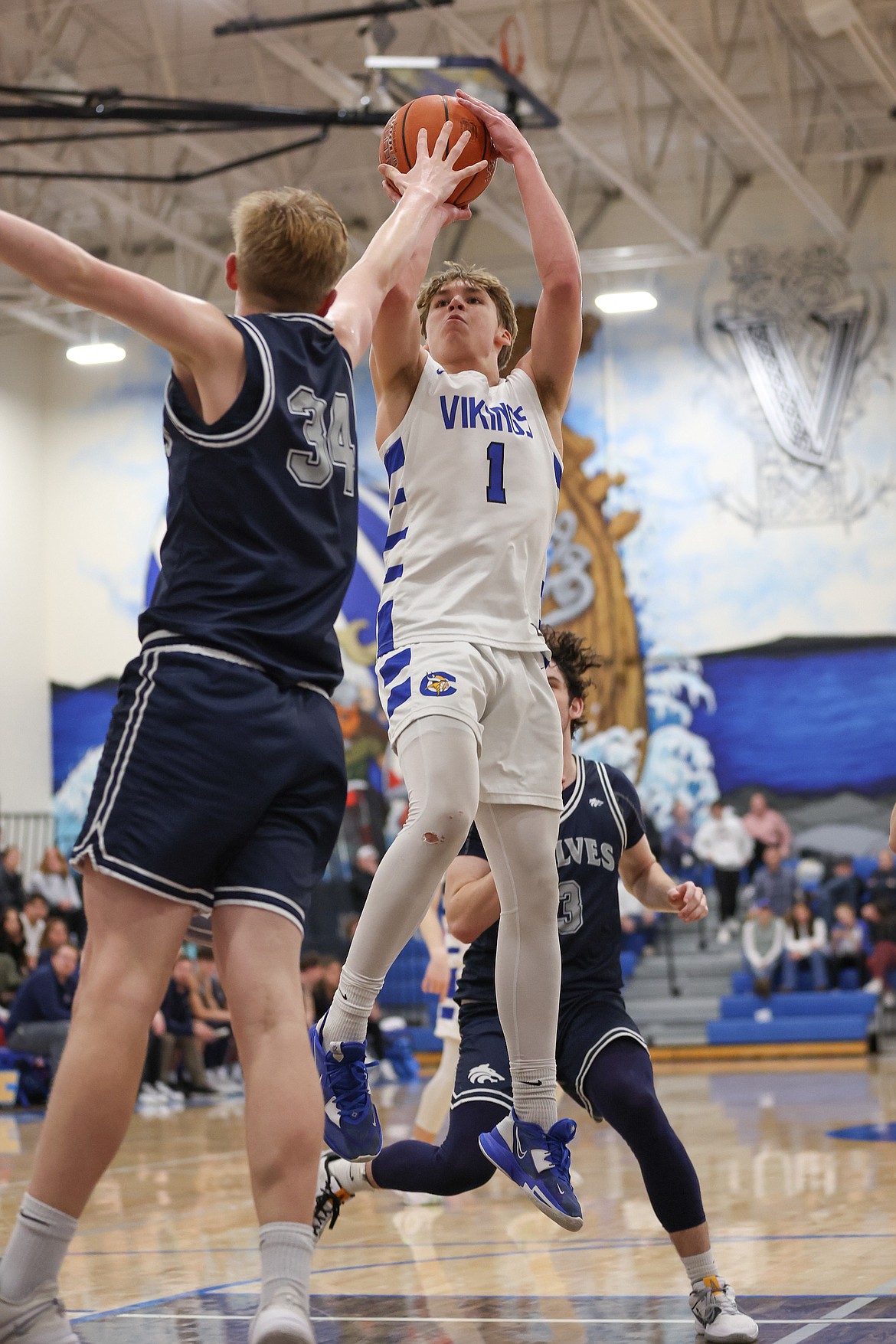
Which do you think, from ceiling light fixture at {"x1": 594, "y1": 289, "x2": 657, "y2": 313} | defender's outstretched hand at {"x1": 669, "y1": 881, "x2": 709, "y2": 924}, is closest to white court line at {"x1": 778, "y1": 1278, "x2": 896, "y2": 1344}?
defender's outstretched hand at {"x1": 669, "y1": 881, "x2": 709, "y2": 924}

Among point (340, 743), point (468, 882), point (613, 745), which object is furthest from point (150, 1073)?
point (340, 743)

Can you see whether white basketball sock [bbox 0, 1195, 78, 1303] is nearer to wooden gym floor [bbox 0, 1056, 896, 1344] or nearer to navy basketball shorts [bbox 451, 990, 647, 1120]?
wooden gym floor [bbox 0, 1056, 896, 1344]

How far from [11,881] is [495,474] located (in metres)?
12.5

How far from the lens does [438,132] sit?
4016 mm

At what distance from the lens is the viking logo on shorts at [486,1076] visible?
440 centimetres

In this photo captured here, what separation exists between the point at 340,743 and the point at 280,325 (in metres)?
0.81

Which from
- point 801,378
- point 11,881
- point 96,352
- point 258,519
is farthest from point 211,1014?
point 258,519

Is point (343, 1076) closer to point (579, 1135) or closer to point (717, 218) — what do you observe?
point (579, 1135)

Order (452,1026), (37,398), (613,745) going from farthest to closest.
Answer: (37,398) → (613,745) → (452,1026)

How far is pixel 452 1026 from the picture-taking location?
7473 millimetres

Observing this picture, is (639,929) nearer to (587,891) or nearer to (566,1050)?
(587,891)

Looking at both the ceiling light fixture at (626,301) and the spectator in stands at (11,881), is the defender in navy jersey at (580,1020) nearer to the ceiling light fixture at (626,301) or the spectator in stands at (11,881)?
the spectator in stands at (11,881)

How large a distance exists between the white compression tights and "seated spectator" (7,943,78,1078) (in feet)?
27.9

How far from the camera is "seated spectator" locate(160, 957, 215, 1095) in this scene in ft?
42.9
